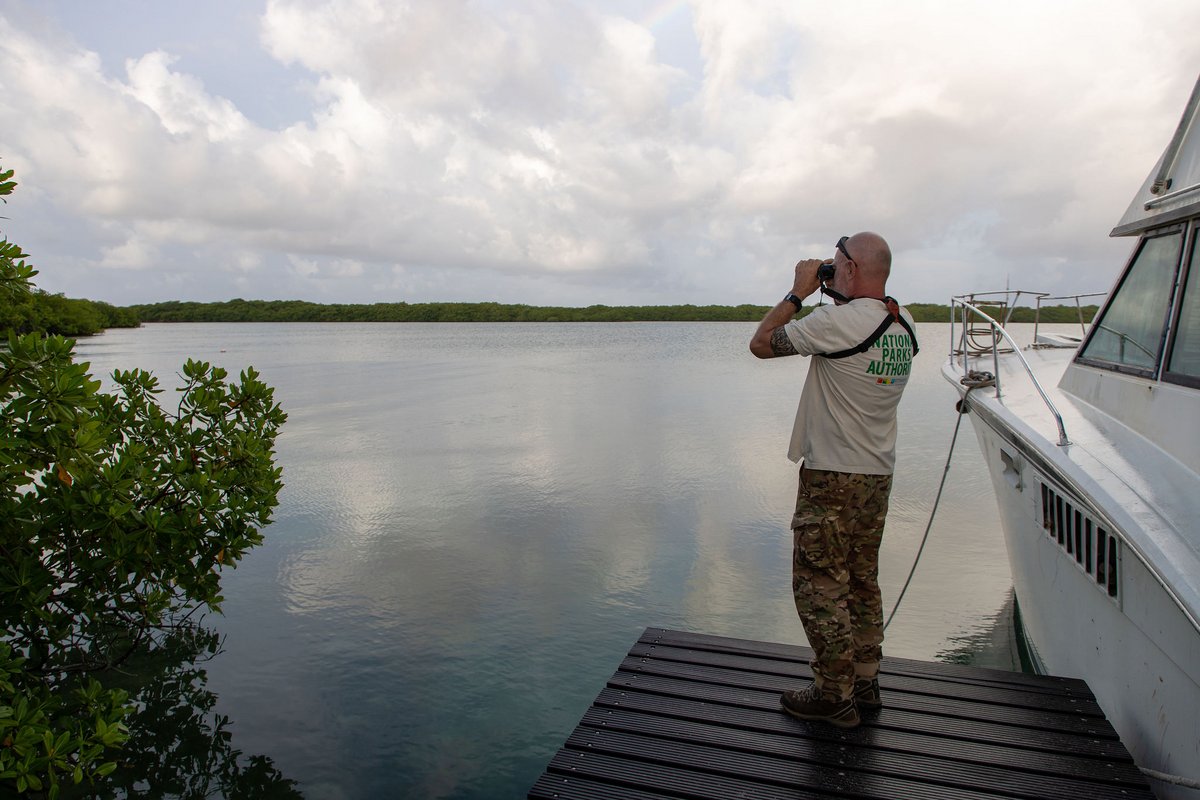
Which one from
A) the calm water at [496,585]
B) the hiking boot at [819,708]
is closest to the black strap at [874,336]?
the hiking boot at [819,708]

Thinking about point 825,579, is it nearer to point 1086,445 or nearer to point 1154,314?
point 1086,445

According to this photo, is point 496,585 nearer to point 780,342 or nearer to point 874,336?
point 780,342

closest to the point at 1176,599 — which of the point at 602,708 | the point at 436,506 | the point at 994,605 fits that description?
the point at 602,708

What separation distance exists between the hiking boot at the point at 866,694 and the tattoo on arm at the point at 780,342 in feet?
5.29

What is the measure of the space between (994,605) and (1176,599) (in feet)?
15.0

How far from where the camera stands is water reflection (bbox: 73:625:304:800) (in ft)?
14.0

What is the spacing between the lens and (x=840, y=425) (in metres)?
3.37

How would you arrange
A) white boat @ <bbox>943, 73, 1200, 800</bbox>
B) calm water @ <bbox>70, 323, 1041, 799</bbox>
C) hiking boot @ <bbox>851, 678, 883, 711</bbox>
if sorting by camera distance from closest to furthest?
white boat @ <bbox>943, 73, 1200, 800</bbox> → hiking boot @ <bbox>851, 678, 883, 711</bbox> → calm water @ <bbox>70, 323, 1041, 799</bbox>

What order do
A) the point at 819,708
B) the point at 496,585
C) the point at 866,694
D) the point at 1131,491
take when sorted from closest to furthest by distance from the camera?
the point at 1131,491 → the point at 819,708 → the point at 866,694 → the point at 496,585

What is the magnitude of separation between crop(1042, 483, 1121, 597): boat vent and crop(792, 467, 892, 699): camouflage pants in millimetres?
978

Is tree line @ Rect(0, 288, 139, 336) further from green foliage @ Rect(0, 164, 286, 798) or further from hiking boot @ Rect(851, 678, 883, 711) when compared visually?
hiking boot @ Rect(851, 678, 883, 711)

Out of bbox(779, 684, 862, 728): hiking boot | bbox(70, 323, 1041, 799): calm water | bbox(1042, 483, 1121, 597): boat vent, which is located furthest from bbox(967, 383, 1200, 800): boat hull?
bbox(70, 323, 1041, 799): calm water

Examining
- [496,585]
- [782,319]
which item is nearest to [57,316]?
[496,585]

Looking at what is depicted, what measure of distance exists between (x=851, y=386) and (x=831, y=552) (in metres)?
0.72
